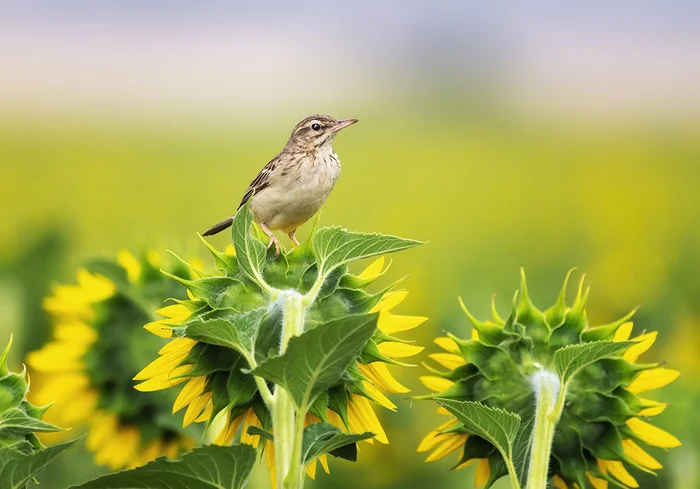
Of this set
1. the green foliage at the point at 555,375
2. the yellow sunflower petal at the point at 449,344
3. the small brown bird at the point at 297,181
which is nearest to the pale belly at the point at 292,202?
the small brown bird at the point at 297,181

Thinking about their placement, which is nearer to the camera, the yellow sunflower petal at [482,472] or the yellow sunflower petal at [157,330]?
the yellow sunflower petal at [157,330]

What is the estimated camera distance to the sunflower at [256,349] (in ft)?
5.32

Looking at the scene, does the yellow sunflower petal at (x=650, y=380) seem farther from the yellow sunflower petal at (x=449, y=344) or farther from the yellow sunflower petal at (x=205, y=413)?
the yellow sunflower petal at (x=205, y=413)

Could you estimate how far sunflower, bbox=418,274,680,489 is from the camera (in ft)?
6.26

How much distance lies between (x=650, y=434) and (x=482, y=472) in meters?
0.33

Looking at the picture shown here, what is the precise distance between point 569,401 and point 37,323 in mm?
2841

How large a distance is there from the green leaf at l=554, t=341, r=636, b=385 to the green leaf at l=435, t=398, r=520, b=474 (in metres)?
0.11

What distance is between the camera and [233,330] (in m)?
1.43

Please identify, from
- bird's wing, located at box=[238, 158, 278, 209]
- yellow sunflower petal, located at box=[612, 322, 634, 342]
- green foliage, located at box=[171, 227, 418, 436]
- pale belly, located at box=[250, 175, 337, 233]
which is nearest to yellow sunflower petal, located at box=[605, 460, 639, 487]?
yellow sunflower petal, located at box=[612, 322, 634, 342]

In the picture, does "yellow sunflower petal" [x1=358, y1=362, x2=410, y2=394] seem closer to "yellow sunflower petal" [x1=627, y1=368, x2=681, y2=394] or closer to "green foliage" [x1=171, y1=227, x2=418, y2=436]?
"green foliage" [x1=171, y1=227, x2=418, y2=436]

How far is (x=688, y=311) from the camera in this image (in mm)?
6320

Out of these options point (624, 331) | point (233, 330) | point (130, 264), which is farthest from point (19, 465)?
point (130, 264)

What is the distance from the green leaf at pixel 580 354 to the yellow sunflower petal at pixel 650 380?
15.3 inches

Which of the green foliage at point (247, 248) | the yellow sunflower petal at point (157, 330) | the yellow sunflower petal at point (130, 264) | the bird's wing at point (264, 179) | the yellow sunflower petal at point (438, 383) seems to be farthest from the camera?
the yellow sunflower petal at point (130, 264)
